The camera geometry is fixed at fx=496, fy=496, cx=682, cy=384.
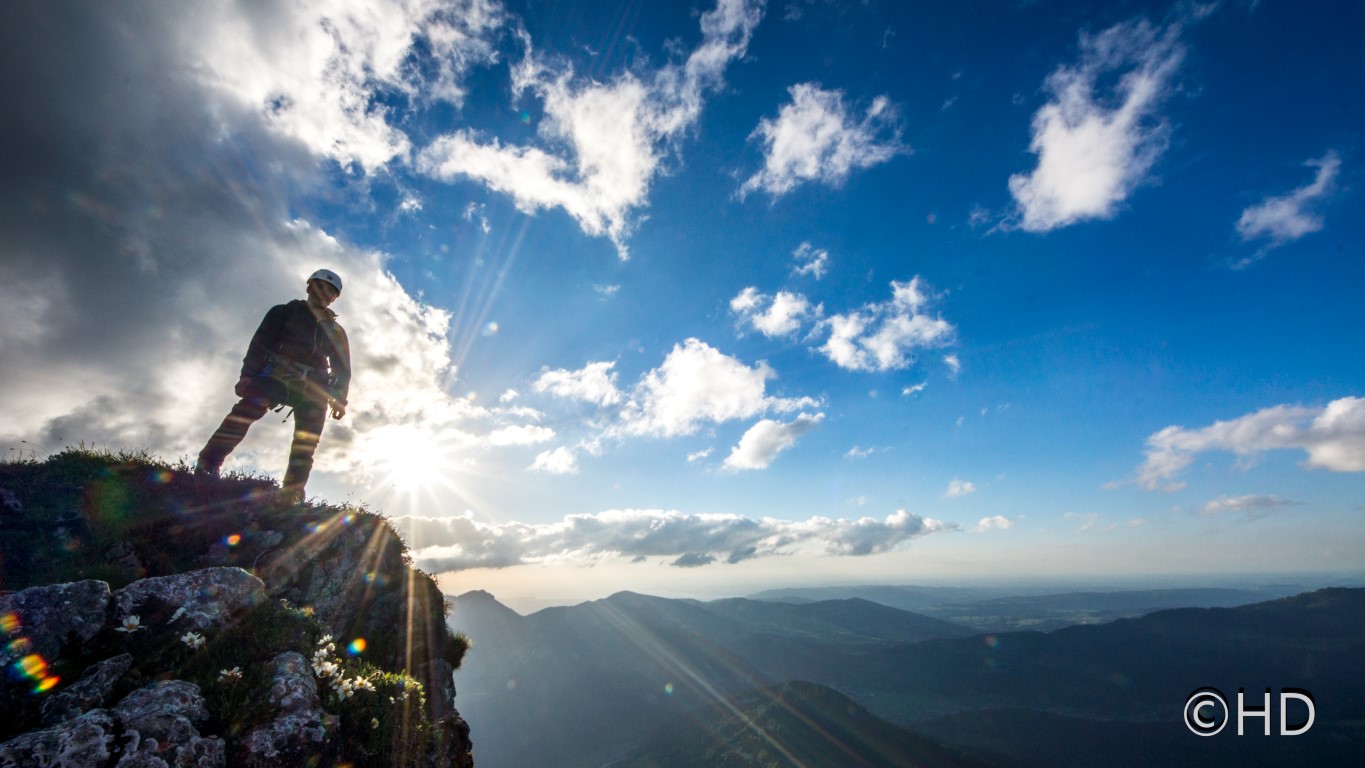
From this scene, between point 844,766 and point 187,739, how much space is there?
24207 centimetres

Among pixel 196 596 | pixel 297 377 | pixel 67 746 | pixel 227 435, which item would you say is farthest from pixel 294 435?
pixel 67 746

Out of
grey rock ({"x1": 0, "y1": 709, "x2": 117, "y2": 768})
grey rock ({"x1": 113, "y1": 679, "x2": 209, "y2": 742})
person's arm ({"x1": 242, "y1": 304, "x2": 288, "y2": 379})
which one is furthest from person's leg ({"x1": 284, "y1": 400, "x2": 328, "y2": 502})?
grey rock ({"x1": 0, "y1": 709, "x2": 117, "y2": 768})

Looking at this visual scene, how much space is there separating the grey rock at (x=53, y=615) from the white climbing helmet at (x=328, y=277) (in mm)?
9180

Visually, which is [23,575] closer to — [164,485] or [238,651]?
[164,485]

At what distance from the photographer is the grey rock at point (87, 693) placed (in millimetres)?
4977

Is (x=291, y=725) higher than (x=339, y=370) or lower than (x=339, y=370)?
lower

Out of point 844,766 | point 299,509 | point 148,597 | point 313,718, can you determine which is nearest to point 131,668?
point 148,597

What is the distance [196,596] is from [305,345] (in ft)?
26.7

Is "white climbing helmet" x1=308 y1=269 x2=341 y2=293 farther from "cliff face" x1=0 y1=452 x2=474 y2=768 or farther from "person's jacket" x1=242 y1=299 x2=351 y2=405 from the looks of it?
"cliff face" x1=0 y1=452 x2=474 y2=768

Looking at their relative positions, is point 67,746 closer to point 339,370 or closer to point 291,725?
point 291,725

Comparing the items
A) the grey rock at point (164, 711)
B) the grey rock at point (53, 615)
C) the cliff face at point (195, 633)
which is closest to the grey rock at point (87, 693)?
the cliff face at point (195, 633)

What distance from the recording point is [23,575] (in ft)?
28.0

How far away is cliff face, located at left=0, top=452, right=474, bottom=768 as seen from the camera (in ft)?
16.5

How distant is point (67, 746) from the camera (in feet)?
14.2
